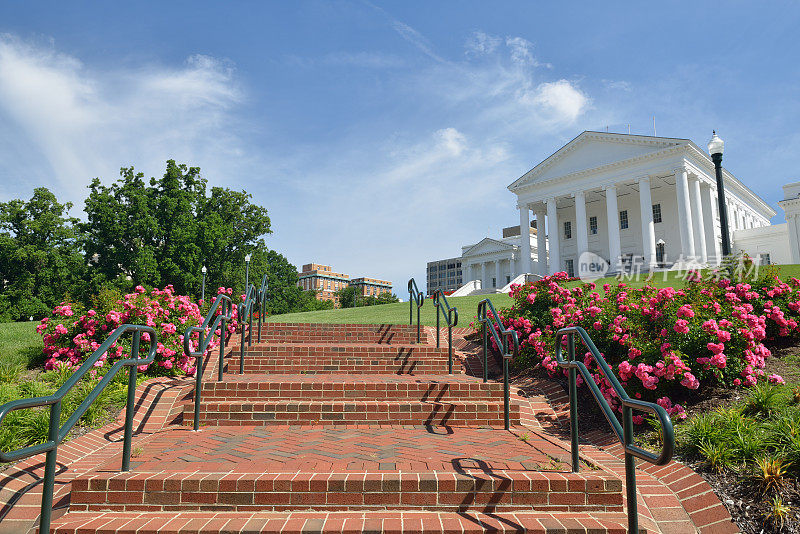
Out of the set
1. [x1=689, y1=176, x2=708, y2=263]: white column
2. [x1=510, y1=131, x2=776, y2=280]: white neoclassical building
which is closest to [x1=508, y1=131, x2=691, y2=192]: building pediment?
[x1=510, y1=131, x2=776, y2=280]: white neoclassical building

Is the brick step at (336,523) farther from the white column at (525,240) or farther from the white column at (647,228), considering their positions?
the white column at (525,240)

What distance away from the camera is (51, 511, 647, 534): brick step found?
9.78 feet

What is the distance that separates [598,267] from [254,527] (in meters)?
46.5

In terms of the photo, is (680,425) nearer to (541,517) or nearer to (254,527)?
(541,517)

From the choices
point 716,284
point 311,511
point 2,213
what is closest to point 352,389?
point 311,511

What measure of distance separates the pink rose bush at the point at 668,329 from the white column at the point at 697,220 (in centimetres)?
3415

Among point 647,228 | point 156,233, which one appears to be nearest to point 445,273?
point 647,228

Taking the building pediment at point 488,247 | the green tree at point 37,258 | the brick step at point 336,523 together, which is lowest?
the brick step at point 336,523

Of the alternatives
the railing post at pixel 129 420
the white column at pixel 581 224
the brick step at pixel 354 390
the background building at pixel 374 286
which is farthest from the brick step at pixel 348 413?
the background building at pixel 374 286

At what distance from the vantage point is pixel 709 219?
43.3m

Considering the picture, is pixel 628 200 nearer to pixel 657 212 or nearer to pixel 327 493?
pixel 657 212

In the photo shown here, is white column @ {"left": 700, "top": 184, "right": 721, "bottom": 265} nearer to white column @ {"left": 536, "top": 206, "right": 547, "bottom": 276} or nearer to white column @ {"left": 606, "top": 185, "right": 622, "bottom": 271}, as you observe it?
white column @ {"left": 606, "top": 185, "right": 622, "bottom": 271}

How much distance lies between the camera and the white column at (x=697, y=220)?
3820cm

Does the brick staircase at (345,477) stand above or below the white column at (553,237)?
below
